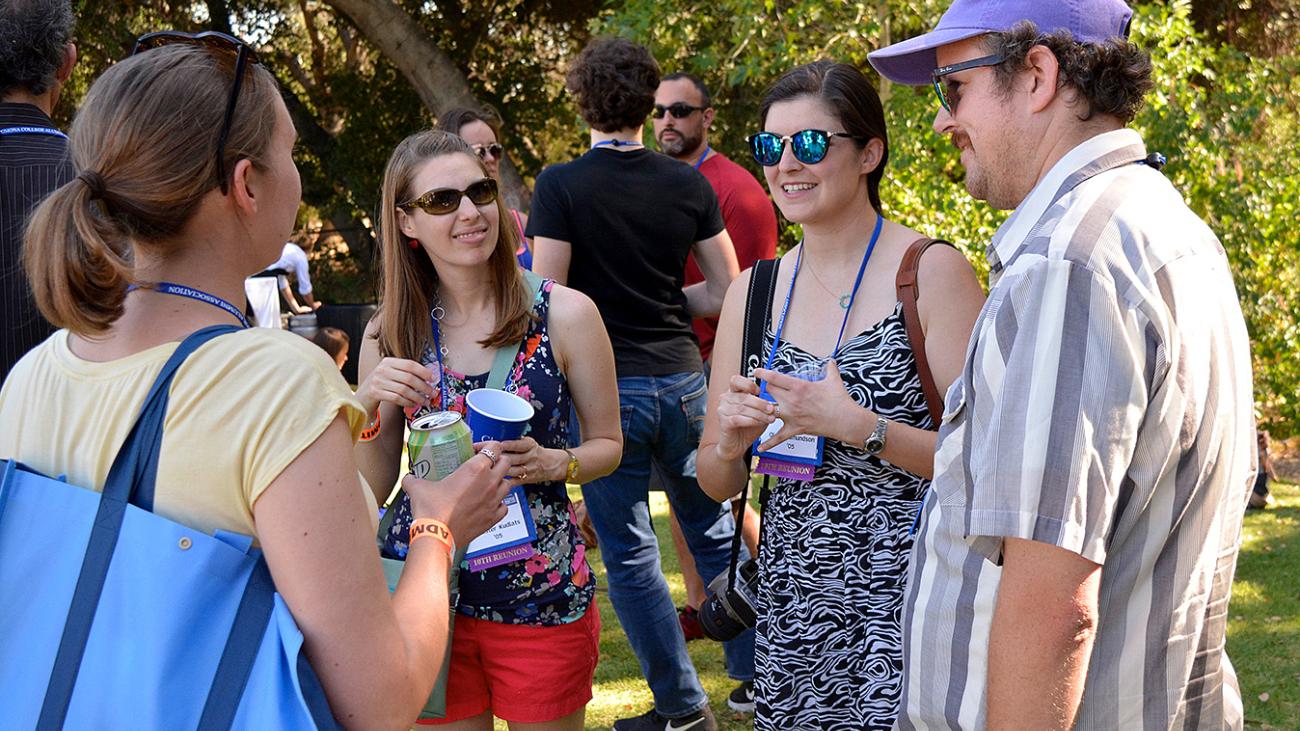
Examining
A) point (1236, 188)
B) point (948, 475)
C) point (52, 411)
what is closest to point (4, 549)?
point (52, 411)

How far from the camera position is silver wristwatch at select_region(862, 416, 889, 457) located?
2367mm

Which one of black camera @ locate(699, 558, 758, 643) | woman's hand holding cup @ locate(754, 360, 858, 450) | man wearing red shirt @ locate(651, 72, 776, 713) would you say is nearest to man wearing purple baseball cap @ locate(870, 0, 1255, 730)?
woman's hand holding cup @ locate(754, 360, 858, 450)

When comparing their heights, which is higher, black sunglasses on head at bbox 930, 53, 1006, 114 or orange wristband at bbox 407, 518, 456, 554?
black sunglasses on head at bbox 930, 53, 1006, 114

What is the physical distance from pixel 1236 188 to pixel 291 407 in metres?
7.08

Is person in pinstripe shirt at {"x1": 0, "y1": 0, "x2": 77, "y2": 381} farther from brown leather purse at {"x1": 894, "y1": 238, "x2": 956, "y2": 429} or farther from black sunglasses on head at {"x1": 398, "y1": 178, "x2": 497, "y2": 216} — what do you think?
brown leather purse at {"x1": 894, "y1": 238, "x2": 956, "y2": 429}

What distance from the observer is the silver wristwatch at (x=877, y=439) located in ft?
7.77

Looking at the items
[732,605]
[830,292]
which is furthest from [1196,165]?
[732,605]

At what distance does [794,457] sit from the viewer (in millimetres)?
2535

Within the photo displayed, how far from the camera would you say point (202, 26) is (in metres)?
16.5

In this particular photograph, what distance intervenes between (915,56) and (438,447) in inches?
43.1

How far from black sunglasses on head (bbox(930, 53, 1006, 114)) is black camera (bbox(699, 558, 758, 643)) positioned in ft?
4.39

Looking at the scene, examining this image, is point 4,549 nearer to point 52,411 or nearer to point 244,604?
point 52,411

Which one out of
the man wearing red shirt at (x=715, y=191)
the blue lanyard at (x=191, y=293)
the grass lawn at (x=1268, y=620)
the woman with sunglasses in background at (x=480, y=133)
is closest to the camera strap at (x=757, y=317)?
the blue lanyard at (x=191, y=293)

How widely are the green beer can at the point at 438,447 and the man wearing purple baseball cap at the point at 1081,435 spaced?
80cm
